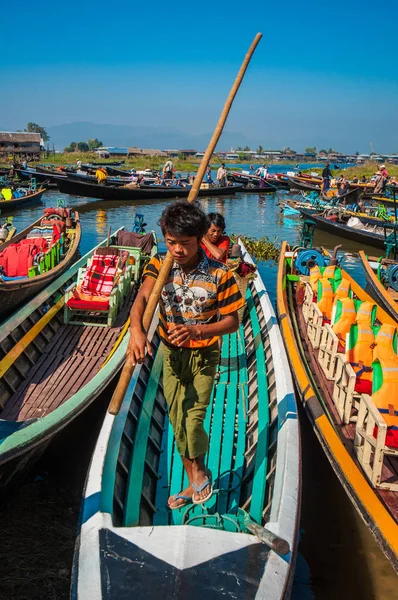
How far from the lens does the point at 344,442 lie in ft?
13.6

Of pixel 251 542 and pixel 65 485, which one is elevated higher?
pixel 251 542

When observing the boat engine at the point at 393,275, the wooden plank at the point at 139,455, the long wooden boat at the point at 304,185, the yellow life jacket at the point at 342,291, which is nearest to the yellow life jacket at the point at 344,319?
the yellow life jacket at the point at 342,291

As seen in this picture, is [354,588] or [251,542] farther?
[354,588]

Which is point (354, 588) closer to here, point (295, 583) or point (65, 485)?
point (295, 583)

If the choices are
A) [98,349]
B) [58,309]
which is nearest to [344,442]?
[98,349]

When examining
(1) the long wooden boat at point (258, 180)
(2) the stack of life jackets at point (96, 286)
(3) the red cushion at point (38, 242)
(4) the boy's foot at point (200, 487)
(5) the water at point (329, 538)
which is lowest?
(5) the water at point (329, 538)

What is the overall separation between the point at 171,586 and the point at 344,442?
233cm

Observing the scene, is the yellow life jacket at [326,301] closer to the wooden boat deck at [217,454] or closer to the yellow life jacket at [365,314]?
the yellow life jacket at [365,314]

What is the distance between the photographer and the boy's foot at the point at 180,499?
3291mm

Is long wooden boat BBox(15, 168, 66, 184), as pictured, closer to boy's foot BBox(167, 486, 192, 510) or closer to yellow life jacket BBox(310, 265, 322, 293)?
yellow life jacket BBox(310, 265, 322, 293)

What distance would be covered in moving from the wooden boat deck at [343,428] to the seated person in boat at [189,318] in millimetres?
1384

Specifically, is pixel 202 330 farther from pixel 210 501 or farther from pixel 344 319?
pixel 344 319

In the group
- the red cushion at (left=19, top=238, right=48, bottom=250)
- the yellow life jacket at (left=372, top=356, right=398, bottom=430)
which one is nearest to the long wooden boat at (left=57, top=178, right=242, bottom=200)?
the red cushion at (left=19, top=238, right=48, bottom=250)

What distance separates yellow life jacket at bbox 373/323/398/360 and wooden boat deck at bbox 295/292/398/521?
2.32ft
